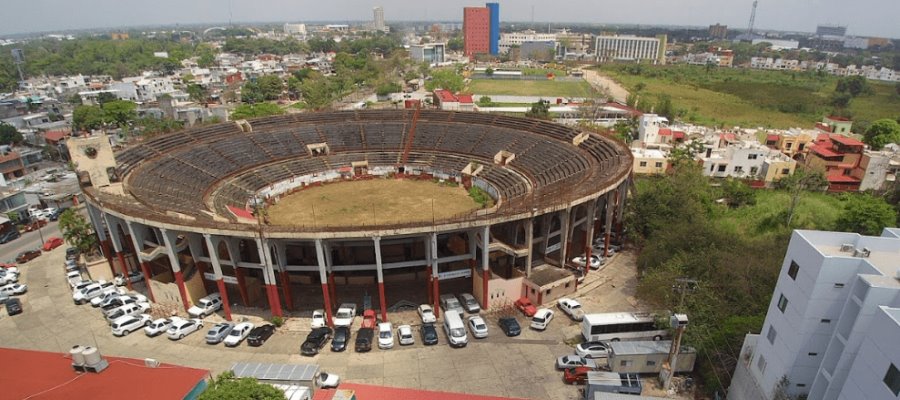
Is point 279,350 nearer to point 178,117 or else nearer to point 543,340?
point 543,340

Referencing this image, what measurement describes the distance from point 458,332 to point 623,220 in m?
26.8

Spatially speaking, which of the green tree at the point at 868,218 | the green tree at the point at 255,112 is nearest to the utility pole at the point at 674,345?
the green tree at the point at 868,218

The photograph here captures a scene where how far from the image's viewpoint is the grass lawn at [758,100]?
121125 mm

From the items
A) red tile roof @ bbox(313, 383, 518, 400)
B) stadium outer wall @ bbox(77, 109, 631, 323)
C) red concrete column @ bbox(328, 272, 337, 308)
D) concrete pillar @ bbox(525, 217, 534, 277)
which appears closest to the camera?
red tile roof @ bbox(313, 383, 518, 400)

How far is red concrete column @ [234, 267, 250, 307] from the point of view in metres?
40.5

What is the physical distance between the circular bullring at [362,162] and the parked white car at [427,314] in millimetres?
8728

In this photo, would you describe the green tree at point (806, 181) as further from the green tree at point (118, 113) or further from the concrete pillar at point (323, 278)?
the green tree at point (118, 113)

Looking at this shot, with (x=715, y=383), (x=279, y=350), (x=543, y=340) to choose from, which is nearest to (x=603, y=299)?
(x=543, y=340)

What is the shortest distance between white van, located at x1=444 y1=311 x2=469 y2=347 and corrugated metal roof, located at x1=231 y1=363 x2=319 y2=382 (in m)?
10.6

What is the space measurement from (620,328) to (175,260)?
37.1 m

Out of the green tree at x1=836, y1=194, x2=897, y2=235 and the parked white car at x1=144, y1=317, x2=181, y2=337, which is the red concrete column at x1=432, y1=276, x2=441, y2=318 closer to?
the parked white car at x1=144, y1=317, x2=181, y2=337

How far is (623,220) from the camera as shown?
2101 inches

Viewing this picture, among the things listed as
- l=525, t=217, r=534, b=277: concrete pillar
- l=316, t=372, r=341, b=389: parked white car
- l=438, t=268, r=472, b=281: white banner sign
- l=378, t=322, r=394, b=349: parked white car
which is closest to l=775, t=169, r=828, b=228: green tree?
l=525, t=217, r=534, b=277: concrete pillar

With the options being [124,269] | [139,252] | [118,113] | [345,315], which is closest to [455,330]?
[345,315]
